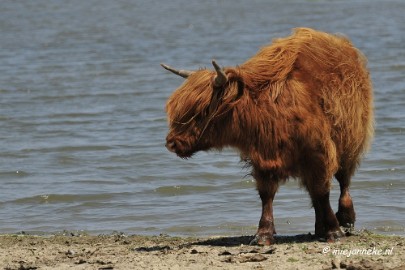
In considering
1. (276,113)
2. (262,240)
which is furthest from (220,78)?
(262,240)

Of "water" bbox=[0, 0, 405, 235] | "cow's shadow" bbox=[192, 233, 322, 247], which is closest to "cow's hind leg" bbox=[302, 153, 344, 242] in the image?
"cow's shadow" bbox=[192, 233, 322, 247]

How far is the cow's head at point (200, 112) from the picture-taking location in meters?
7.18

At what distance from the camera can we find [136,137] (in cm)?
1307

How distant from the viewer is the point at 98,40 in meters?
24.7

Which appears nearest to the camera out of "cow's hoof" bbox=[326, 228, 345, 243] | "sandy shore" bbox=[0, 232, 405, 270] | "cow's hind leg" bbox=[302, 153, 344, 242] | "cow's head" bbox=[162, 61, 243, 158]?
"sandy shore" bbox=[0, 232, 405, 270]

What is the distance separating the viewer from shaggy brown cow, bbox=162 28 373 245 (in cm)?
715

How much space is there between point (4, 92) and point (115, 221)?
8.26 m

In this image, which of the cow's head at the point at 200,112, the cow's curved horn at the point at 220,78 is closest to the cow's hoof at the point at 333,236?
the cow's head at the point at 200,112

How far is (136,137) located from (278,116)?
20.1ft

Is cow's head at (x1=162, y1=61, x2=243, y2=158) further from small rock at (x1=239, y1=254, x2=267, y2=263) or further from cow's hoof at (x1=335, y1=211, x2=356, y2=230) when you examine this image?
cow's hoof at (x1=335, y1=211, x2=356, y2=230)

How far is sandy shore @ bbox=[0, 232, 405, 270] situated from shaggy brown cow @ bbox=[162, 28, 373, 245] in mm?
286

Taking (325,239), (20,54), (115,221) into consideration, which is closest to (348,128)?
(325,239)

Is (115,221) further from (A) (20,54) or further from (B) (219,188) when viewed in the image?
(A) (20,54)

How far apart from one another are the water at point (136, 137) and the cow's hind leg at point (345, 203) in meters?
0.42
